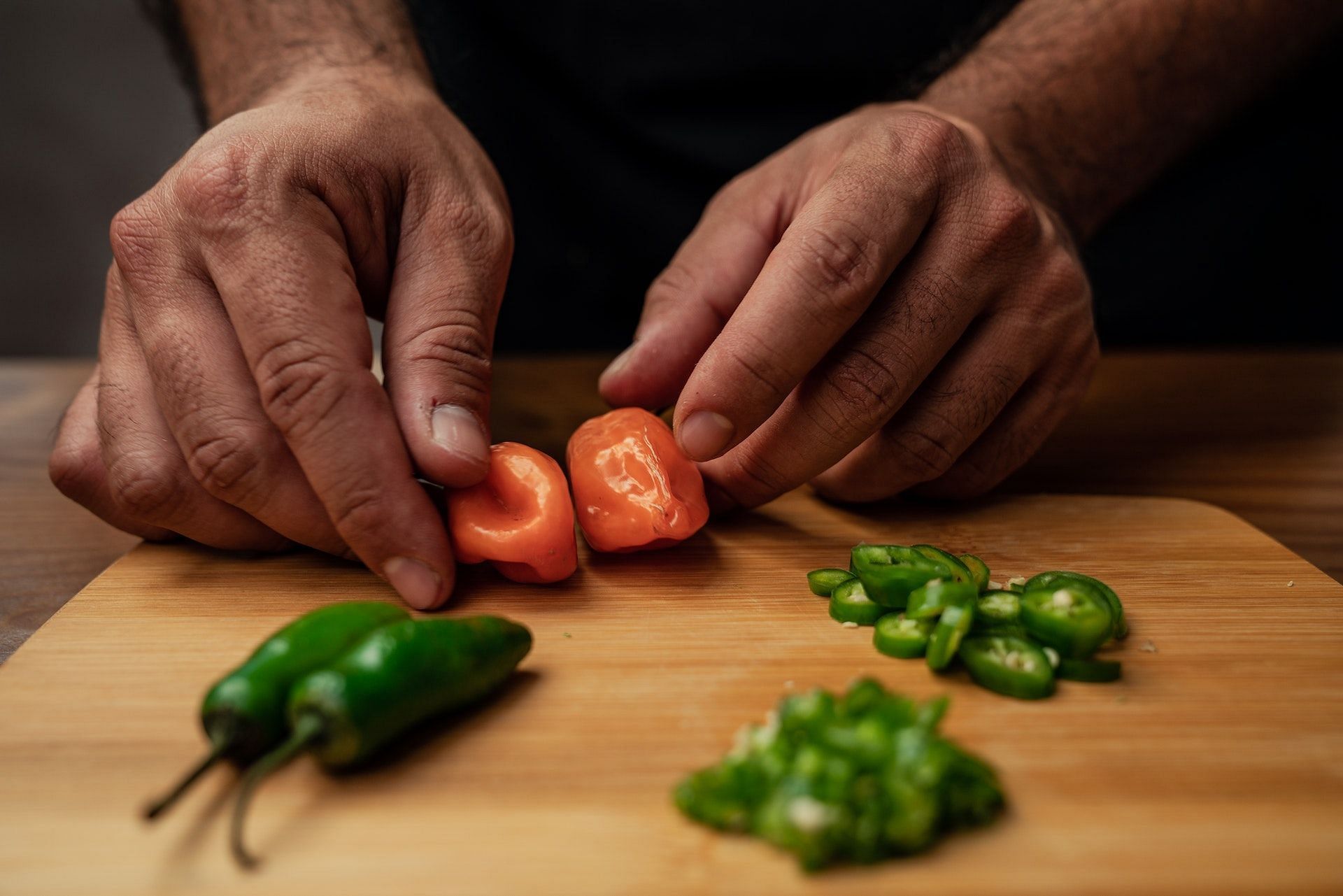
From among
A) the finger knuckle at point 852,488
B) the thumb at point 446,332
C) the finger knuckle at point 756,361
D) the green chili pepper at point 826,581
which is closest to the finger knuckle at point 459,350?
the thumb at point 446,332

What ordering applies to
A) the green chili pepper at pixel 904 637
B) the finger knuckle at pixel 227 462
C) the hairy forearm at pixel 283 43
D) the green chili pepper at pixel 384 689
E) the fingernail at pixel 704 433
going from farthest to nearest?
the hairy forearm at pixel 283 43
the fingernail at pixel 704 433
the finger knuckle at pixel 227 462
the green chili pepper at pixel 904 637
the green chili pepper at pixel 384 689

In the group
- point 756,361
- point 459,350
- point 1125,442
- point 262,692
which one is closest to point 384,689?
point 262,692

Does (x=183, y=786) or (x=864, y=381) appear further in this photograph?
(x=864, y=381)

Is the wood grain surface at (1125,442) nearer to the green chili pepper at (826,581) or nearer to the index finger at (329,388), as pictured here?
the index finger at (329,388)

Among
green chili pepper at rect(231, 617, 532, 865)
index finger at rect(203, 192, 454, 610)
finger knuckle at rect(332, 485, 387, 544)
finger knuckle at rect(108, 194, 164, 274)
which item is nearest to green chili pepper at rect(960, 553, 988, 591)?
green chili pepper at rect(231, 617, 532, 865)

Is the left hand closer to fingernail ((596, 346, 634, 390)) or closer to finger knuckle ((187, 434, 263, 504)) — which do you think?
fingernail ((596, 346, 634, 390))

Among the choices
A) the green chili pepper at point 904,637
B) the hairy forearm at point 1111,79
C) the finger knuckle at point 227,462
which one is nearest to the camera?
the green chili pepper at point 904,637

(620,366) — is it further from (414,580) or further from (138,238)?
(138,238)
